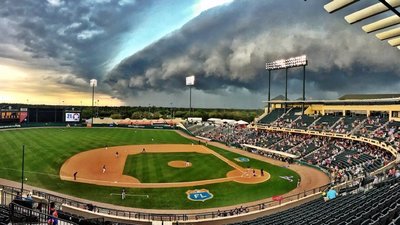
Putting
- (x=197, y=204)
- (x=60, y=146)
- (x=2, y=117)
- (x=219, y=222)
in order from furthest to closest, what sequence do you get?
(x=2, y=117) → (x=60, y=146) → (x=197, y=204) → (x=219, y=222)

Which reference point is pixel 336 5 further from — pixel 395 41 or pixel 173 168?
pixel 173 168

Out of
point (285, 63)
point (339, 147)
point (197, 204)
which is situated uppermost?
point (285, 63)

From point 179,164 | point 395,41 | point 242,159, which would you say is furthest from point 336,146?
point 395,41

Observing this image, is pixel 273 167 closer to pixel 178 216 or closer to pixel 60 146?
pixel 178 216

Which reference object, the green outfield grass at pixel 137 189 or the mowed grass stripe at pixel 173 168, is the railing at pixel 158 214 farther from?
the mowed grass stripe at pixel 173 168

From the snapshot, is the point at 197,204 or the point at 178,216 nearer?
the point at 178,216

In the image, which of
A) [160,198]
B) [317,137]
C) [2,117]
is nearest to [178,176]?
[160,198]
